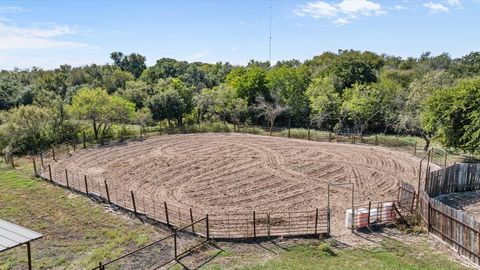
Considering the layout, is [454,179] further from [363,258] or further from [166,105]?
[166,105]

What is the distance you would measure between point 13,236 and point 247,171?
16721 millimetres

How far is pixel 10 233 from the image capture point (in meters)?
9.80

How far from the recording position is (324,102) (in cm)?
4059

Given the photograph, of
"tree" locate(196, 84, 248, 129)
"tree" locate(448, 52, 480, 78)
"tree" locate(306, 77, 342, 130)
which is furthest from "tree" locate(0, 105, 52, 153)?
"tree" locate(448, 52, 480, 78)

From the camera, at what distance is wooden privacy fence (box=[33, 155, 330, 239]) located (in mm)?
15633

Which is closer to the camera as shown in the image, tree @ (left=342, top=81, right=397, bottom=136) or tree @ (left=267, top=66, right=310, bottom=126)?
tree @ (left=342, top=81, right=397, bottom=136)

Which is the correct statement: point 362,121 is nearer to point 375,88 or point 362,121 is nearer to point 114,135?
point 375,88

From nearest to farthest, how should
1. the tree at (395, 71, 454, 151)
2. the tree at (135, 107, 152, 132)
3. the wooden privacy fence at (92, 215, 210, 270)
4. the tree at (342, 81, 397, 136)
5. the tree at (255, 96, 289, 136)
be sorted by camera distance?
the wooden privacy fence at (92, 215, 210, 270), the tree at (395, 71, 454, 151), the tree at (342, 81, 397, 136), the tree at (135, 107, 152, 132), the tree at (255, 96, 289, 136)

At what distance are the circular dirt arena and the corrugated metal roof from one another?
9536 millimetres

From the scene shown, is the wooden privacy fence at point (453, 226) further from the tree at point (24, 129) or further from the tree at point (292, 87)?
the tree at point (24, 129)

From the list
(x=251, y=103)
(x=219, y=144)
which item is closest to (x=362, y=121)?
(x=251, y=103)

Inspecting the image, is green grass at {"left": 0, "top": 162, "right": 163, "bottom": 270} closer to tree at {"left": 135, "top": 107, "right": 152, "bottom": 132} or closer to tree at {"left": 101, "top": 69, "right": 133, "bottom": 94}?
tree at {"left": 135, "top": 107, "right": 152, "bottom": 132}

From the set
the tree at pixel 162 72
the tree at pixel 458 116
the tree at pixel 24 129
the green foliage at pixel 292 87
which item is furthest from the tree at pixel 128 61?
the tree at pixel 458 116

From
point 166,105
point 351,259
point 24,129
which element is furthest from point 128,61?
point 351,259
